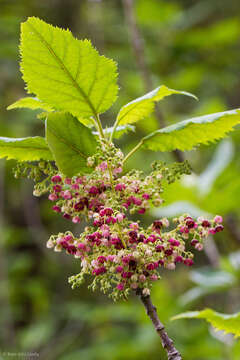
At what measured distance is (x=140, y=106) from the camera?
1069 millimetres

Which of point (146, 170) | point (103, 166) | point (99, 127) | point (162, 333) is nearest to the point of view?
point (162, 333)

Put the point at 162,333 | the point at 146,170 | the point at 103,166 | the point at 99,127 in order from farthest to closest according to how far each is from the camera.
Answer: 1. the point at 146,170
2. the point at 99,127
3. the point at 103,166
4. the point at 162,333

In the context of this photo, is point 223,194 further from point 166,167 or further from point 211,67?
point 211,67

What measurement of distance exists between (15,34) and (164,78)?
71.3 inches

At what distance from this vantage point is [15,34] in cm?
427

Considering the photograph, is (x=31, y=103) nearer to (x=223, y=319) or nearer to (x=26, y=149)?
(x=26, y=149)

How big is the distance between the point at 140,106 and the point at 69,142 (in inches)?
9.6

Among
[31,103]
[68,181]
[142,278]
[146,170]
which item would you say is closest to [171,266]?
[142,278]

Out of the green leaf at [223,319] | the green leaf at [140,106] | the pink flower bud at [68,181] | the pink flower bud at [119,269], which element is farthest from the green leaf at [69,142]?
the green leaf at [223,319]

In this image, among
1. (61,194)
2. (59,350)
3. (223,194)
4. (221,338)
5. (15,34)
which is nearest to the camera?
(61,194)

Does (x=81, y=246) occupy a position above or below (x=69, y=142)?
below

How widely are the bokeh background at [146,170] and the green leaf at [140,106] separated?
3.54 ft

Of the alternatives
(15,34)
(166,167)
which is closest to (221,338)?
(166,167)

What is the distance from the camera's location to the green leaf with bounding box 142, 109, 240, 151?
3.19 feet
